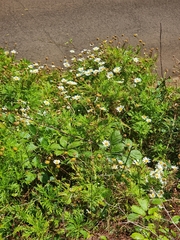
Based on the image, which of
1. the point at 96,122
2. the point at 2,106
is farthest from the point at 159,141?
the point at 2,106

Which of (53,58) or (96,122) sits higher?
(96,122)

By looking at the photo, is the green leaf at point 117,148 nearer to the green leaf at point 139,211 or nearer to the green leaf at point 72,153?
the green leaf at point 72,153

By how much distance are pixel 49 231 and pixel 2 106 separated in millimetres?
1373

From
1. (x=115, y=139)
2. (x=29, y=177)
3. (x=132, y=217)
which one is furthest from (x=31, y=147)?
(x=132, y=217)

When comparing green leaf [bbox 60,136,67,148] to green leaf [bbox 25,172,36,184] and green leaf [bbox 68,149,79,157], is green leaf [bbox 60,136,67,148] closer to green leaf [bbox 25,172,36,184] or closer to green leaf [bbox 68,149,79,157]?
green leaf [bbox 68,149,79,157]

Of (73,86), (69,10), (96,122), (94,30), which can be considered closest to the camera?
(96,122)

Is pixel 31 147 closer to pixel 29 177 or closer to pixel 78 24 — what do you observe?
pixel 29 177

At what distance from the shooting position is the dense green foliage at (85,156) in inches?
98.0

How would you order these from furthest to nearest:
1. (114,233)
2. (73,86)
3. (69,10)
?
(69,10), (73,86), (114,233)

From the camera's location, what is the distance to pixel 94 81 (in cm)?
366

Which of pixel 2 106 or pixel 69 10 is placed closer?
pixel 2 106

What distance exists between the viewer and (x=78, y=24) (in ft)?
17.6

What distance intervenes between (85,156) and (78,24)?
3.16 m

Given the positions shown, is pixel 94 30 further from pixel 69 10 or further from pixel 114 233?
Answer: pixel 114 233
